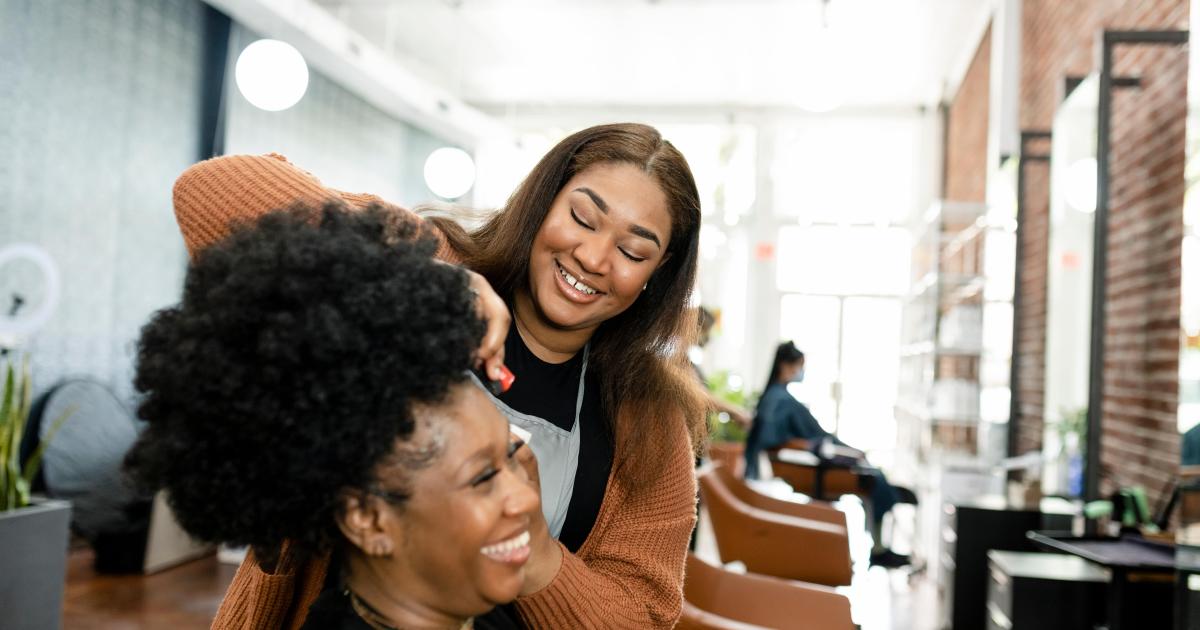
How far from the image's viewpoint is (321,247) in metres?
0.91

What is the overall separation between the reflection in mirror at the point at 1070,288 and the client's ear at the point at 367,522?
9.65 ft

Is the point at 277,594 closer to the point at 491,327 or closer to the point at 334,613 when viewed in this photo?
the point at 334,613

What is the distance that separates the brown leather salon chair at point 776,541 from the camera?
335 centimetres

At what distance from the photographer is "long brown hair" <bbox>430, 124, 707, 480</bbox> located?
4.76 ft

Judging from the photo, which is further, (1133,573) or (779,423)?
(779,423)

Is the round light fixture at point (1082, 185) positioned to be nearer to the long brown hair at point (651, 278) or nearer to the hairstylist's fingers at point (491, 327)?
the long brown hair at point (651, 278)

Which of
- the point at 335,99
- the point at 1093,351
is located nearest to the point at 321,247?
the point at 1093,351

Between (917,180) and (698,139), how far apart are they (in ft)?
7.46

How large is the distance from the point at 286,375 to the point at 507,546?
0.27m

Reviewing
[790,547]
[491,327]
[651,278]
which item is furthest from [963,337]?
[491,327]

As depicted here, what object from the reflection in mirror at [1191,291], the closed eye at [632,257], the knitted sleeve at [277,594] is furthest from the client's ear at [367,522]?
the reflection in mirror at [1191,291]

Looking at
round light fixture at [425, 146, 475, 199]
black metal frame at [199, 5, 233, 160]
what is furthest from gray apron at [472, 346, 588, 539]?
round light fixture at [425, 146, 475, 199]

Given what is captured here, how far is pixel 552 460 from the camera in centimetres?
137

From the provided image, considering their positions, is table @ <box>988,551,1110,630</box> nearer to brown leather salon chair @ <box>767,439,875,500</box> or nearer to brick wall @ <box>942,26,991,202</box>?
brown leather salon chair @ <box>767,439,875,500</box>
